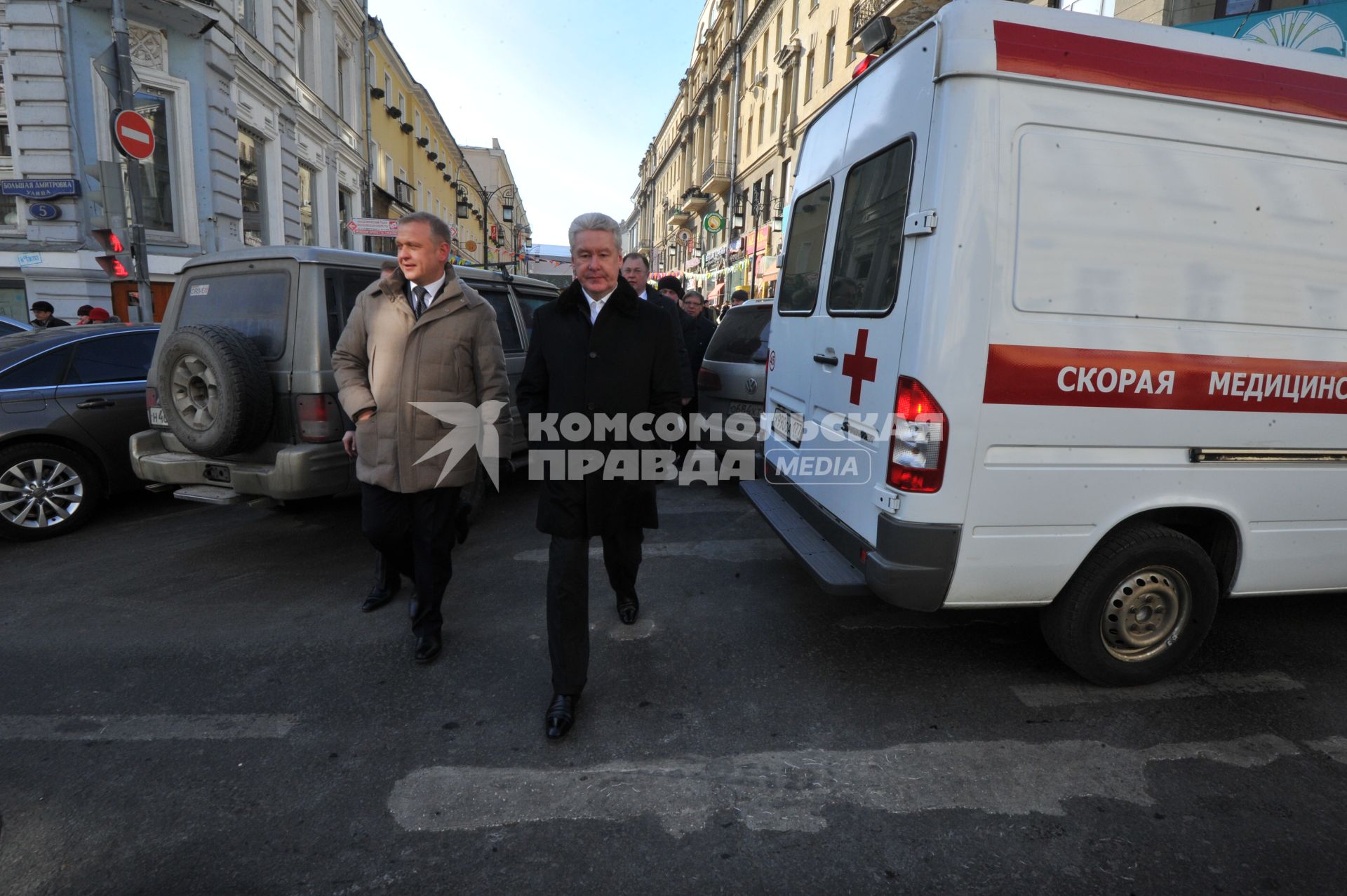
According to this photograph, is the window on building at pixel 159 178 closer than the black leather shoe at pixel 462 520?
No

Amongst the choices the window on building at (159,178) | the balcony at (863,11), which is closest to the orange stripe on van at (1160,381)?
the window on building at (159,178)

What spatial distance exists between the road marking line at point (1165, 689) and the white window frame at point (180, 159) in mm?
15968

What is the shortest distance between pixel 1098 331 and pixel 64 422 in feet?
21.0

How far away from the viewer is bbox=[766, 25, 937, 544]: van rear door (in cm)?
280

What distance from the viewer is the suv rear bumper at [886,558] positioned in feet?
8.95

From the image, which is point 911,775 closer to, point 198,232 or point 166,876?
point 166,876

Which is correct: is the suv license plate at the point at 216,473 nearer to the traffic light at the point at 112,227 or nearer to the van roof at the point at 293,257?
the van roof at the point at 293,257

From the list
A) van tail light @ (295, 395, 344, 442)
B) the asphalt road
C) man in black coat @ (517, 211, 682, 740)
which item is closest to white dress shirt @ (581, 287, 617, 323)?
man in black coat @ (517, 211, 682, 740)

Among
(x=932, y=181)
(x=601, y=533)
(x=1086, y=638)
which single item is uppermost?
(x=932, y=181)

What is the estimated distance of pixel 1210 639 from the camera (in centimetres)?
368

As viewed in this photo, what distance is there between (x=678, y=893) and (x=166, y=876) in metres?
1.45

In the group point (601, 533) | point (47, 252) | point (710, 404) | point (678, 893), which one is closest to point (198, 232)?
point (47, 252)

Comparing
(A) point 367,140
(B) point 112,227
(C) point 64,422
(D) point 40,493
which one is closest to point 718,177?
(A) point 367,140

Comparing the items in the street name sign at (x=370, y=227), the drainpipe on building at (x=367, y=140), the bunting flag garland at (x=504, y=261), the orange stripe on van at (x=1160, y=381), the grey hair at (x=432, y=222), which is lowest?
the orange stripe on van at (x=1160, y=381)
